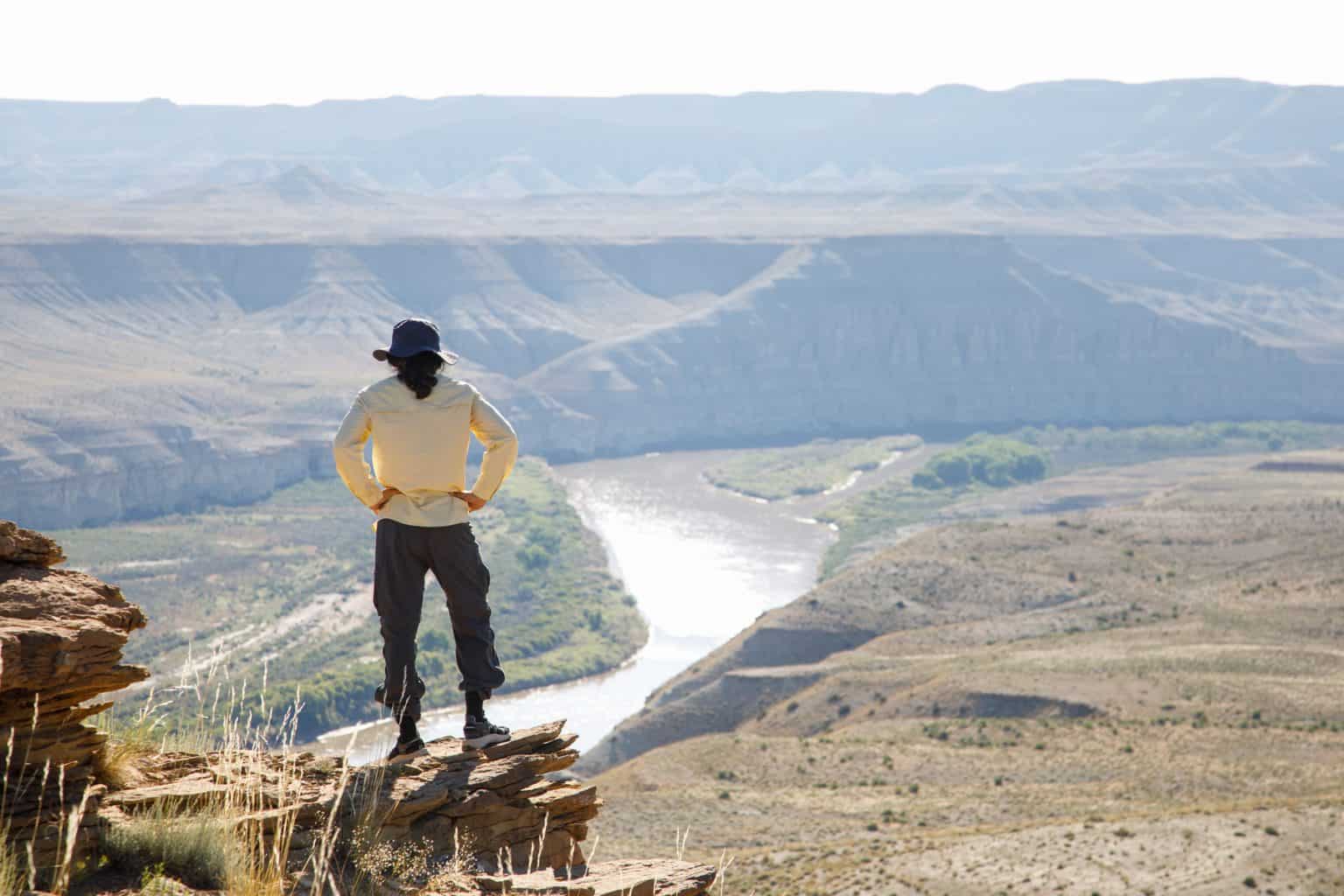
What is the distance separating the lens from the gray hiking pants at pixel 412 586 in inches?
401

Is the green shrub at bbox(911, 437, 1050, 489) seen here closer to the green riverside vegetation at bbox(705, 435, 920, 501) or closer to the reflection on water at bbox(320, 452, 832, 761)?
the green riverside vegetation at bbox(705, 435, 920, 501)

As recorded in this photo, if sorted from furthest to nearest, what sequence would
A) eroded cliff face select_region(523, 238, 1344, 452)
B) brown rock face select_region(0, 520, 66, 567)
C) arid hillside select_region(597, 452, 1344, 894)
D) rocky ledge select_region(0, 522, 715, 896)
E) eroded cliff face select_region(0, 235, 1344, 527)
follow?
eroded cliff face select_region(523, 238, 1344, 452), eroded cliff face select_region(0, 235, 1344, 527), arid hillside select_region(597, 452, 1344, 894), brown rock face select_region(0, 520, 66, 567), rocky ledge select_region(0, 522, 715, 896)

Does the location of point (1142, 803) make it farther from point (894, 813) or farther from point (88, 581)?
point (88, 581)

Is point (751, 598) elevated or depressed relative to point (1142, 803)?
depressed

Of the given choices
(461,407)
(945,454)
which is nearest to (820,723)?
(461,407)

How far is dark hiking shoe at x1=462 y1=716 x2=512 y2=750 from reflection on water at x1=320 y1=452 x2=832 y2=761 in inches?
1675

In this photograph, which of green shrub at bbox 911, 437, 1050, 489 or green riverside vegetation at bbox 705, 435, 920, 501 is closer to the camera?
green riverside vegetation at bbox 705, 435, 920, 501

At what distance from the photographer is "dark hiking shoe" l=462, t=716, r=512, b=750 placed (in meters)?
10.2

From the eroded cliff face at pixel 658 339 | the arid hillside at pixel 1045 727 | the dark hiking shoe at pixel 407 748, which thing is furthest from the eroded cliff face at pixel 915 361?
the dark hiking shoe at pixel 407 748

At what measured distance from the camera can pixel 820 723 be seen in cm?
4862

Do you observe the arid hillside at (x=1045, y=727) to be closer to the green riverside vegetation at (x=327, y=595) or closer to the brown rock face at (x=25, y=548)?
the green riverside vegetation at (x=327, y=595)

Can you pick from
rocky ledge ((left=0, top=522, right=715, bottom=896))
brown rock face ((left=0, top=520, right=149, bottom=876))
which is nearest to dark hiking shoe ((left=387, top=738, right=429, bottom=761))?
rocky ledge ((left=0, top=522, right=715, bottom=896))

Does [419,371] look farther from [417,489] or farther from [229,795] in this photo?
[229,795]

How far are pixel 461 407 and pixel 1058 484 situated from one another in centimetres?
12349
